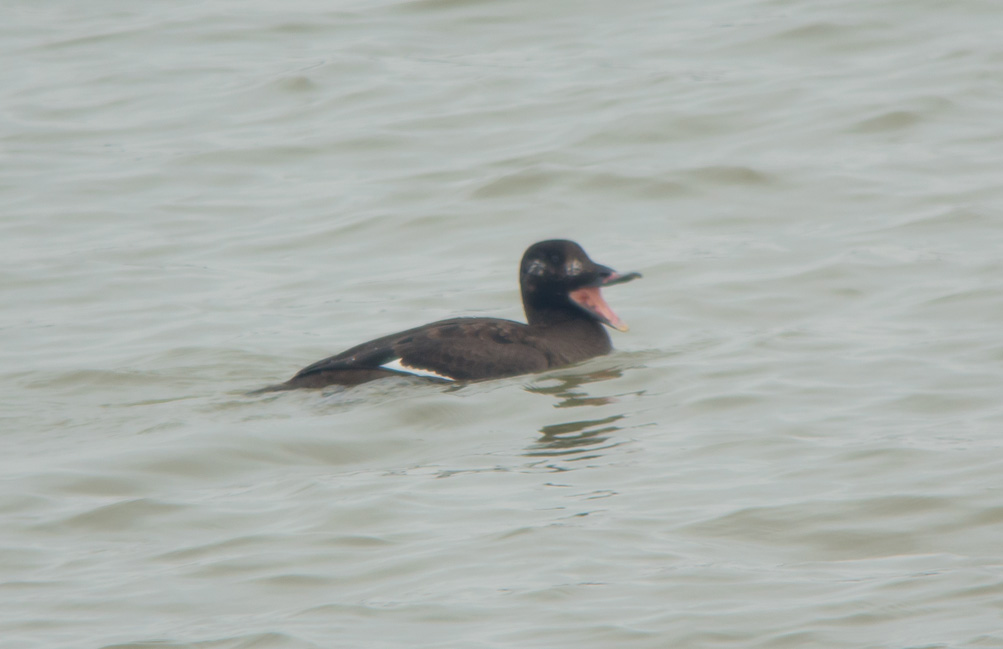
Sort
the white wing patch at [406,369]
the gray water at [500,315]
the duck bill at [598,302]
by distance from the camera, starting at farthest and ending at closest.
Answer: the duck bill at [598,302]
the white wing patch at [406,369]
the gray water at [500,315]

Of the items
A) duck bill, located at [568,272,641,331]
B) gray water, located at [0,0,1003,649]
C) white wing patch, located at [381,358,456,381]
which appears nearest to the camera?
gray water, located at [0,0,1003,649]

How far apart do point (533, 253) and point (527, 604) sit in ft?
12.6

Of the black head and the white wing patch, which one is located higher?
the black head

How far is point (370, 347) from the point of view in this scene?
7.72m

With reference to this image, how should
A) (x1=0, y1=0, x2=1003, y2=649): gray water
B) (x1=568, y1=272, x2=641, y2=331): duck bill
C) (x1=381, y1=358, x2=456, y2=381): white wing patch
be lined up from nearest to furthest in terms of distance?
(x1=0, y1=0, x2=1003, y2=649): gray water
(x1=381, y1=358, x2=456, y2=381): white wing patch
(x1=568, y1=272, x2=641, y2=331): duck bill

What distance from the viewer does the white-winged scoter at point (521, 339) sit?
7590 mm

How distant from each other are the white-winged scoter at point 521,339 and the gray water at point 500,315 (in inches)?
8.4

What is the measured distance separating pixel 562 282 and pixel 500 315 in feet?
3.85

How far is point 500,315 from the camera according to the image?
9.37m

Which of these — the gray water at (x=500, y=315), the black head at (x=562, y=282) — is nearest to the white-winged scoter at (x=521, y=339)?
the black head at (x=562, y=282)

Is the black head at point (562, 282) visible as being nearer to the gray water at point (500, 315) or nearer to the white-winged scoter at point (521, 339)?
the white-winged scoter at point (521, 339)

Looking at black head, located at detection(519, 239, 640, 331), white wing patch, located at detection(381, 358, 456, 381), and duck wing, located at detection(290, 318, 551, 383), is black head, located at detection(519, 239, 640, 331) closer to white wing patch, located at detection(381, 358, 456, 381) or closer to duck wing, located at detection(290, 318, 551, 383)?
duck wing, located at detection(290, 318, 551, 383)

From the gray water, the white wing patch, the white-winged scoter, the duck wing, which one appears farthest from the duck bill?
the white wing patch

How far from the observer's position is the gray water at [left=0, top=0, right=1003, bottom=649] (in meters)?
4.82
